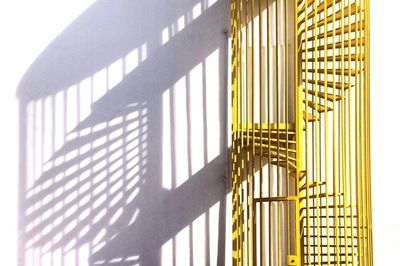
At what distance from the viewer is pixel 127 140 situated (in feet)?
13.8

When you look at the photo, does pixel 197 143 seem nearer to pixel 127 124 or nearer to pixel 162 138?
pixel 162 138

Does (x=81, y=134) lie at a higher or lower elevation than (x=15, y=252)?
higher

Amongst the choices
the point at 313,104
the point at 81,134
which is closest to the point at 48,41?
the point at 81,134

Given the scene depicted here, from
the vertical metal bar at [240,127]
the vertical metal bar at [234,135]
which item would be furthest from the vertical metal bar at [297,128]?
the vertical metal bar at [234,135]

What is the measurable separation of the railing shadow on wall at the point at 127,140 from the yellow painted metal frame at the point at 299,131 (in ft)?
0.91

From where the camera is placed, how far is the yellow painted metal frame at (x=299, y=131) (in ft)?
11.8

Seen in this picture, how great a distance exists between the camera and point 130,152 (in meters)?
4.19

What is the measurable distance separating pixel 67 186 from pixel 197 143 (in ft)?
3.49

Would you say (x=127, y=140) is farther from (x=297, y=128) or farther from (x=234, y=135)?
(x=297, y=128)

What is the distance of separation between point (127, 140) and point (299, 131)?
1.39m

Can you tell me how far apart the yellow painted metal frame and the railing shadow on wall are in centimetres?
28

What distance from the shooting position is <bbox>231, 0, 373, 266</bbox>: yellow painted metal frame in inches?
142
